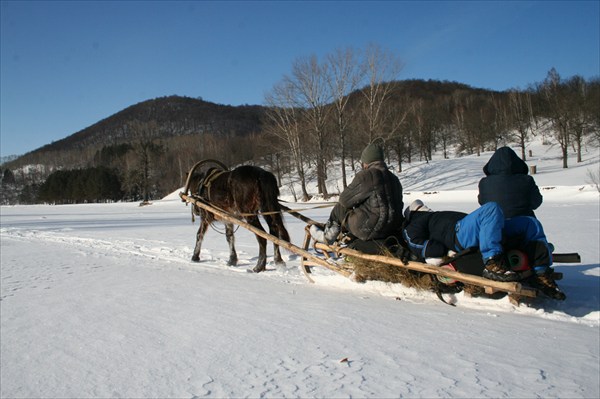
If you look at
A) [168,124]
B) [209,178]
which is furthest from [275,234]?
[168,124]

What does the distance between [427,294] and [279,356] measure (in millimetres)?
2129

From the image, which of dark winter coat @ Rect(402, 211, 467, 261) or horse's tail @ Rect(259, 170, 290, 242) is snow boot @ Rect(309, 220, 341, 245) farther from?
horse's tail @ Rect(259, 170, 290, 242)

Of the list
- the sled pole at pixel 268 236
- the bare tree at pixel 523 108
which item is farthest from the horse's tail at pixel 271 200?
the bare tree at pixel 523 108

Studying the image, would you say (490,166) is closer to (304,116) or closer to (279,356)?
(279,356)

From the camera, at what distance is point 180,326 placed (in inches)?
138

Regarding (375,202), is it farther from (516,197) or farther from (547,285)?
(547,285)

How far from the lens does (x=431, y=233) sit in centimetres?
413

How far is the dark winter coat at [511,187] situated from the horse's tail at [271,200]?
3.61m

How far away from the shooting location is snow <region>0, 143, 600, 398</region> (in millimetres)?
2410

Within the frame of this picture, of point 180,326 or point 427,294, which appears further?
point 427,294

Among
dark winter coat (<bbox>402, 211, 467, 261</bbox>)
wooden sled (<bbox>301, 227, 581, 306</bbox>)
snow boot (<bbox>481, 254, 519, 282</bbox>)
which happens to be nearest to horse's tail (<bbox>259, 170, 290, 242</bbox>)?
wooden sled (<bbox>301, 227, 581, 306</bbox>)

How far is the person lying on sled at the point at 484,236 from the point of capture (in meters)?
3.50

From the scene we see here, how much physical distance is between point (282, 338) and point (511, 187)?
269cm

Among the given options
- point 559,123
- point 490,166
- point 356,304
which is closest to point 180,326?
point 356,304
